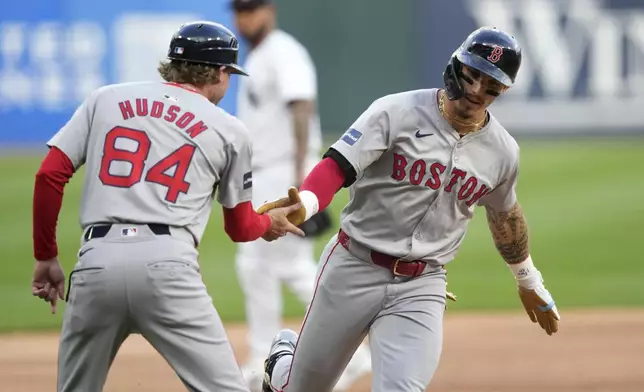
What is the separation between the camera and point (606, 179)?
16.8 m

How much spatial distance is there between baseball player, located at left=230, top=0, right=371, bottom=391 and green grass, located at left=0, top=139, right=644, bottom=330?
243 cm

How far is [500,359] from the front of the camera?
8211mm

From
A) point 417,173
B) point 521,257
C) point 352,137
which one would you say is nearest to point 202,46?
point 352,137

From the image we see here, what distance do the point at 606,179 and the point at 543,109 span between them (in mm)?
3152

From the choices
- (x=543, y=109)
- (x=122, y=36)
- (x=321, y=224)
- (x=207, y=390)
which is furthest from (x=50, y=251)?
(x=543, y=109)

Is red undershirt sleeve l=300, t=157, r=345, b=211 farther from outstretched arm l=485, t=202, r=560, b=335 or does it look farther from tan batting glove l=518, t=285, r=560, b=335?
tan batting glove l=518, t=285, r=560, b=335

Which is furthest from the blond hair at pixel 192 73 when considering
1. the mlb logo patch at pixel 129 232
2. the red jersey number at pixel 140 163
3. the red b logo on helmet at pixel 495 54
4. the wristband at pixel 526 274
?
the wristband at pixel 526 274

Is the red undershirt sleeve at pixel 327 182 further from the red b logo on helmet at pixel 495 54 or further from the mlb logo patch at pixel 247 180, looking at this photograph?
the red b logo on helmet at pixel 495 54

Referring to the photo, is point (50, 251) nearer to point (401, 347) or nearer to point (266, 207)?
point (266, 207)

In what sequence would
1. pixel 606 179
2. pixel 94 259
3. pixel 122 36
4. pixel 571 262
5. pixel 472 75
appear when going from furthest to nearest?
pixel 122 36, pixel 606 179, pixel 571 262, pixel 472 75, pixel 94 259

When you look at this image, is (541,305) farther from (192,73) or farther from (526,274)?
(192,73)

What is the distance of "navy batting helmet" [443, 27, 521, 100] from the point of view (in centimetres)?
487

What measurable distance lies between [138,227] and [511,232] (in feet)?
5.66

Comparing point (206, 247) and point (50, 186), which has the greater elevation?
point (50, 186)
